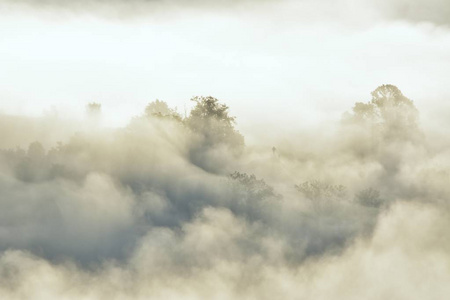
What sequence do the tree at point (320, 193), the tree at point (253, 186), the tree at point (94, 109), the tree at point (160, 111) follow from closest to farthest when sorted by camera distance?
the tree at point (253, 186) < the tree at point (160, 111) < the tree at point (320, 193) < the tree at point (94, 109)

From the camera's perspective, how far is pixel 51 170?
5704 inches

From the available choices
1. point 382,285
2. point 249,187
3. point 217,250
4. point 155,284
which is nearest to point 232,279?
point 217,250

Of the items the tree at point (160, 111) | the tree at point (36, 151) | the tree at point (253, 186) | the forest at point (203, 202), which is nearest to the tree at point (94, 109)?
the forest at point (203, 202)

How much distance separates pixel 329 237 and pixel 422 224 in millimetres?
40341

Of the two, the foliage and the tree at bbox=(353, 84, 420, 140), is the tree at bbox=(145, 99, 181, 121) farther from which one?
the tree at bbox=(353, 84, 420, 140)

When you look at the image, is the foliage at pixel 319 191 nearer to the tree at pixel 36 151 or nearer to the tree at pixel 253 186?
the tree at pixel 253 186

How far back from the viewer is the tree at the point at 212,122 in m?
139

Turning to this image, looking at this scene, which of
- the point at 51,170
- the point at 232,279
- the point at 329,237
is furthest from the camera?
the point at 232,279

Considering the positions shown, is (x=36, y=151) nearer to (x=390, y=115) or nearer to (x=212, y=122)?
(x=212, y=122)

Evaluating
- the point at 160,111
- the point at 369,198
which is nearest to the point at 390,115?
the point at 369,198

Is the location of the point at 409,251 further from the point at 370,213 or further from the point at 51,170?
the point at 51,170

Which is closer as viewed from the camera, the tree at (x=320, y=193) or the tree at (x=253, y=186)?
the tree at (x=253, y=186)

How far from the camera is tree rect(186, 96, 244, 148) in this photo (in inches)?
5458

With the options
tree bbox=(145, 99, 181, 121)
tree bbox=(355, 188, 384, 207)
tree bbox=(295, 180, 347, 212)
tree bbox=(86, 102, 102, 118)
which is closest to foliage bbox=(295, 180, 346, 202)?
tree bbox=(295, 180, 347, 212)
